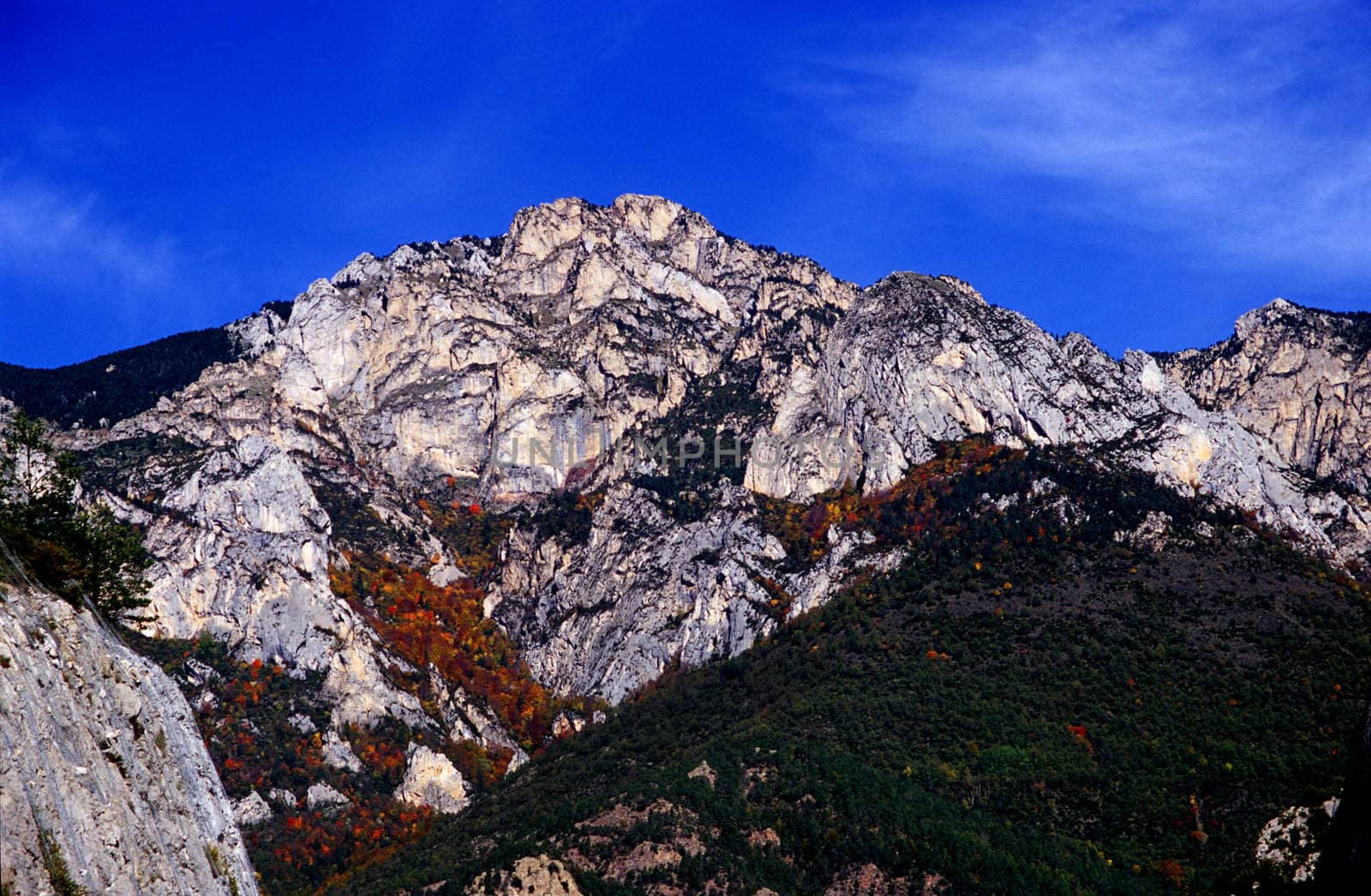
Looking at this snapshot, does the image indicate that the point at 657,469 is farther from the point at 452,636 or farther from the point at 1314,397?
the point at 1314,397

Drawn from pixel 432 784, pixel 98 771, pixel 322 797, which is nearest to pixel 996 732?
pixel 432 784

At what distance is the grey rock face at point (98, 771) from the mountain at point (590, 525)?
67680 mm

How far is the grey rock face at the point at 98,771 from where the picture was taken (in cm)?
3331

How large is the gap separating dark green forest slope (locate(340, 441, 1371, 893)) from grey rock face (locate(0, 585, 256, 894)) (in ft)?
166

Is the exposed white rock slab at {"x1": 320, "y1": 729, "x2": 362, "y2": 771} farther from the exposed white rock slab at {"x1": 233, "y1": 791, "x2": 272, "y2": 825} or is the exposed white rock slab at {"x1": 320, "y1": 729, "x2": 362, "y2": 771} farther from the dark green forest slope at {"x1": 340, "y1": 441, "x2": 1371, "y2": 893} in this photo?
the dark green forest slope at {"x1": 340, "y1": 441, "x2": 1371, "y2": 893}

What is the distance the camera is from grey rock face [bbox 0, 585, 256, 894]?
109 feet

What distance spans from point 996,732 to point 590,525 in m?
76.9

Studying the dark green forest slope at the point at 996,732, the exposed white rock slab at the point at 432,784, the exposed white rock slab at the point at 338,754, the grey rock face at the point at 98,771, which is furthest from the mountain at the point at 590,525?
the grey rock face at the point at 98,771

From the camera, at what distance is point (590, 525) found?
172m

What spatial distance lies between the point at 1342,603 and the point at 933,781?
46.4 m

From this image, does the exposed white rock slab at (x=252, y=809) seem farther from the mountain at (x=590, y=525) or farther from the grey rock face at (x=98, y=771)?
the grey rock face at (x=98, y=771)

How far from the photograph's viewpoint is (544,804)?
112 meters

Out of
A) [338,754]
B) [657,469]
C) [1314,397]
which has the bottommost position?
[1314,397]

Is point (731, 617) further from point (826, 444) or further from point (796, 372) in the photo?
point (796, 372)
